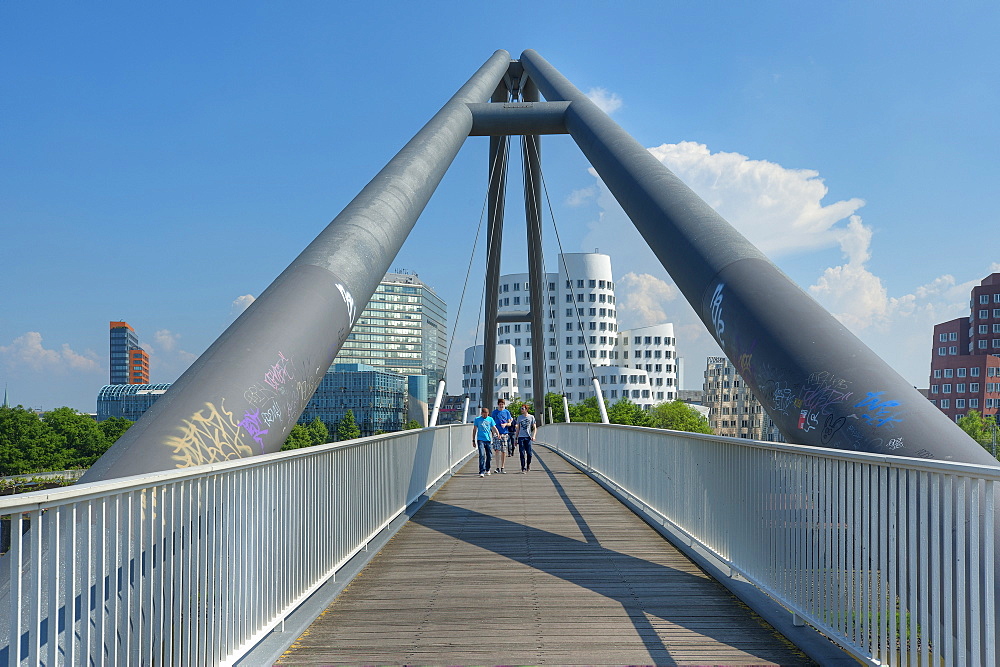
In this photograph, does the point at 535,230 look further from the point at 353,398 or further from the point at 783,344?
the point at 353,398

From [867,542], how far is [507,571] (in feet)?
11.4

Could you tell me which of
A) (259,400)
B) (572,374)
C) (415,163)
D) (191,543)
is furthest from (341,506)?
(572,374)

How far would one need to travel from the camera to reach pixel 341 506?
22.7 ft

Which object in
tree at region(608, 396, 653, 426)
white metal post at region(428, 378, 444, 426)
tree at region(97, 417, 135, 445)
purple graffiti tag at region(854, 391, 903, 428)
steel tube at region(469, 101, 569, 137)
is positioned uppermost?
steel tube at region(469, 101, 569, 137)

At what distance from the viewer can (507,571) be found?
702 centimetres

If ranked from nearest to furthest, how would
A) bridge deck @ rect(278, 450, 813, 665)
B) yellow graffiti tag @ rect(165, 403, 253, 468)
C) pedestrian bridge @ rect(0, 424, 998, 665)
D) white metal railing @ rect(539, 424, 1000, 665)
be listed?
pedestrian bridge @ rect(0, 424, 998, 665)
white metal railing @ rect(539, 424, 1000, 665)
bridge deck @ rect(278, 450, 813, 665)
yellow graffiti tag @ rect(165, 403, 253, 468)

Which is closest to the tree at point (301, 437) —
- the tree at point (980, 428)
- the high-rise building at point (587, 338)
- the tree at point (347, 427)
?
the tree at point (347, 427)

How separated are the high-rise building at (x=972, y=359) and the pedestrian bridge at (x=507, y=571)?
377 ft

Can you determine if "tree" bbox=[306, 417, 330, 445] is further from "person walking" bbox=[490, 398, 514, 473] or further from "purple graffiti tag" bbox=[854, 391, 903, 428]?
"purple graffiti tag" bbox=[854, 391, 903, 428]

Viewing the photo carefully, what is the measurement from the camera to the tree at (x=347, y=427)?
355ft

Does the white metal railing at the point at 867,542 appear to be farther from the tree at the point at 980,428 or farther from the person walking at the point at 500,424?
the tree at the point at 980,428

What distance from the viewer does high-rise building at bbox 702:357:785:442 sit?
119 metres

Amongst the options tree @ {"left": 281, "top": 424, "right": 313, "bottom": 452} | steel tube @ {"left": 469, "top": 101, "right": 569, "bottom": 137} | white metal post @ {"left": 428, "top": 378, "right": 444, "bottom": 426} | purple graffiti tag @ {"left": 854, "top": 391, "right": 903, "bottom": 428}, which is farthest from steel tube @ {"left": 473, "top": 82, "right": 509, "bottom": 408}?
tree @ {"left": 281, "top": 424, "right": 313, "bottom": 452}

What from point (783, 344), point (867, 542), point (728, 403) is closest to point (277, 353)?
point (783, 344)
